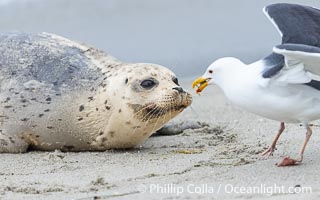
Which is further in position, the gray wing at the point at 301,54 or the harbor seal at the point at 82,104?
the harbor seal at the point at 82,104

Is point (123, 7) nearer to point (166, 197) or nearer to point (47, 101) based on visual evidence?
point (47, 101)

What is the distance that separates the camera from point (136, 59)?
11898 millimetres

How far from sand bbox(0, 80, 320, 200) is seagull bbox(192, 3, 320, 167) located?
0.37 metres

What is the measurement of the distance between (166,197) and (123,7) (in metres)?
10.1

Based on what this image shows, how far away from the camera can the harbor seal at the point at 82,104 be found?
668cm

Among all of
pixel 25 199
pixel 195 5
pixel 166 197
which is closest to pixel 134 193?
pixel 166 197

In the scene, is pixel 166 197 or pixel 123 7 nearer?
pixel 166 197

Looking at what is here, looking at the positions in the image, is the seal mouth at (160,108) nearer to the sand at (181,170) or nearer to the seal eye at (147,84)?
the seal eye at (147,84)

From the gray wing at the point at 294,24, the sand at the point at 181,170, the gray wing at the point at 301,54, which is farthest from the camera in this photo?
the gray wing at the point at 294,24

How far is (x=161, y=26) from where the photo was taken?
44.3 ft

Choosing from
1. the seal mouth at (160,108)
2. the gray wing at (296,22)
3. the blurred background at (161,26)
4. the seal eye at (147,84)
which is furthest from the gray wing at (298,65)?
the blurred background at (161,26)

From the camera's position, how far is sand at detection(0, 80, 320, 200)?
5195 mm

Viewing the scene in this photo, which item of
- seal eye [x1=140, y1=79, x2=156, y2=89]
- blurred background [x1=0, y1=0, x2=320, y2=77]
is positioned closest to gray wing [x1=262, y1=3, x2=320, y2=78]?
seal eye [x1=140, y1=79, x2=156, y2=89]

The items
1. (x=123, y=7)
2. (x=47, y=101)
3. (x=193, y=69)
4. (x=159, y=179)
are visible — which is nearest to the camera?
(x=159, y=179)
